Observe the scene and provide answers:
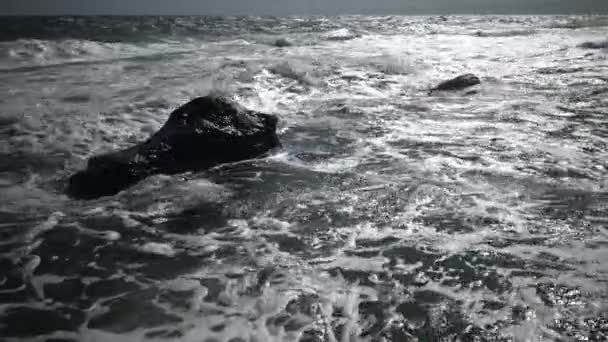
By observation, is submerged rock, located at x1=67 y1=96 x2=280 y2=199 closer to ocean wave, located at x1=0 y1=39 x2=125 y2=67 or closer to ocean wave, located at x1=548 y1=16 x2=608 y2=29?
ocean wave, located at x1=0 y1=39 x2=125 y2=67

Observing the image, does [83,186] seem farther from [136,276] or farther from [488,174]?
[488,174]

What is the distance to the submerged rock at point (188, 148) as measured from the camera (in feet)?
15.5

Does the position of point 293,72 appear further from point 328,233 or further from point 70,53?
point 70,53

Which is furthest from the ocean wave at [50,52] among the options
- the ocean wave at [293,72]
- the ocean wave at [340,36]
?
the ocean wave at [340,36]

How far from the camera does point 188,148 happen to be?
211 inches

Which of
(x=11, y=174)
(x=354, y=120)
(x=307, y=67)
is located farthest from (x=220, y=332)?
(x=307, y=67)

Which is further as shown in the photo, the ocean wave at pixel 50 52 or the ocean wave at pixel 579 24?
the ocean wave at pixel 579 24

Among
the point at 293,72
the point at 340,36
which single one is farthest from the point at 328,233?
the point at 340,36

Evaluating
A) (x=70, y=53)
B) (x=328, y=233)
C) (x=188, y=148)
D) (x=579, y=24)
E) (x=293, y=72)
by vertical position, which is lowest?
(x=328, y=233)

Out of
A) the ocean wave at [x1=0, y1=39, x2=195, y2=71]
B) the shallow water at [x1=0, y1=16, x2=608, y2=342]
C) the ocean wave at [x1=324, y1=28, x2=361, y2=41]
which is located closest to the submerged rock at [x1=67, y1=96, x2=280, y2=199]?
the shallow water at [x1=0, y1=16, x2=608, y2=342]

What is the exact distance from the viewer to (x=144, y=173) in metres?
4.92

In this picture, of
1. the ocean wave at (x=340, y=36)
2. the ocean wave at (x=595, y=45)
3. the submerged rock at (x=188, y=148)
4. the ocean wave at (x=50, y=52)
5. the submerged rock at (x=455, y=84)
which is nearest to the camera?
the submerged rock at (x=188, y=148)

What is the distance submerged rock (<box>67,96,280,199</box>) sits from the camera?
471 centimetres

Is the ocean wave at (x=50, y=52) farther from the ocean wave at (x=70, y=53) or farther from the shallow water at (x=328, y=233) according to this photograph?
the shallow water at (x=328, y=233)
